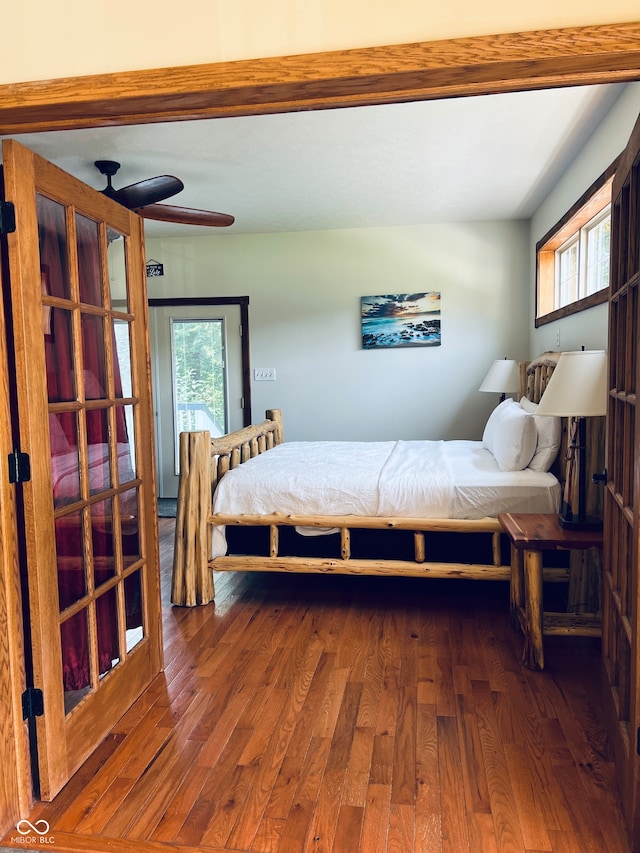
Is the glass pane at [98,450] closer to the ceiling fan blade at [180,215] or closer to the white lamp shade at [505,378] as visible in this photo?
the ceiling fan blade at [180,215]

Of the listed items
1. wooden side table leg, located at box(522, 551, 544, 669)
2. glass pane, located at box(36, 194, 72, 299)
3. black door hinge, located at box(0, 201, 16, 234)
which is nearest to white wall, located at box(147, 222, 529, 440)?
wooden side table leg, located at box(522, 551, 544, 669)

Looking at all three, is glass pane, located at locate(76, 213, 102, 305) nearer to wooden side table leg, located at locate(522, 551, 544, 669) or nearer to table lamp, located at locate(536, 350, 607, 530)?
table lamp, located at locate(536, 350, 607, 530)

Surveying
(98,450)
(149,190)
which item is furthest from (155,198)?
(98,450)

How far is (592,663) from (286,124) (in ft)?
9.77

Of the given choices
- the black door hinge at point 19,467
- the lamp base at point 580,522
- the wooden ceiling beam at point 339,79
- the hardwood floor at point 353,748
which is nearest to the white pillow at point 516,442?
the lamp base at point 580,522

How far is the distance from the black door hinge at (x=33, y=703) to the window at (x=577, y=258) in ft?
9.44

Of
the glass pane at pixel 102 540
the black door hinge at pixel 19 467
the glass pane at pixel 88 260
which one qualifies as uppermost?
the glass pane at pixel 88 260

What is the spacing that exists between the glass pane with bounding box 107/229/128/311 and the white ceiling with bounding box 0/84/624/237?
113 centimetres

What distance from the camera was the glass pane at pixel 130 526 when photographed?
7.64 ft

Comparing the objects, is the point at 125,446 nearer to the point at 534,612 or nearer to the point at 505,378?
the point at 534,612

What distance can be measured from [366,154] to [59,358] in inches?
98.8

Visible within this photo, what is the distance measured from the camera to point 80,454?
6.72 feet

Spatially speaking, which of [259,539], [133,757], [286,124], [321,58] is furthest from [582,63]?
[259,539]

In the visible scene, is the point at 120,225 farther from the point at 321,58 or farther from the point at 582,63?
the point at 582,63
